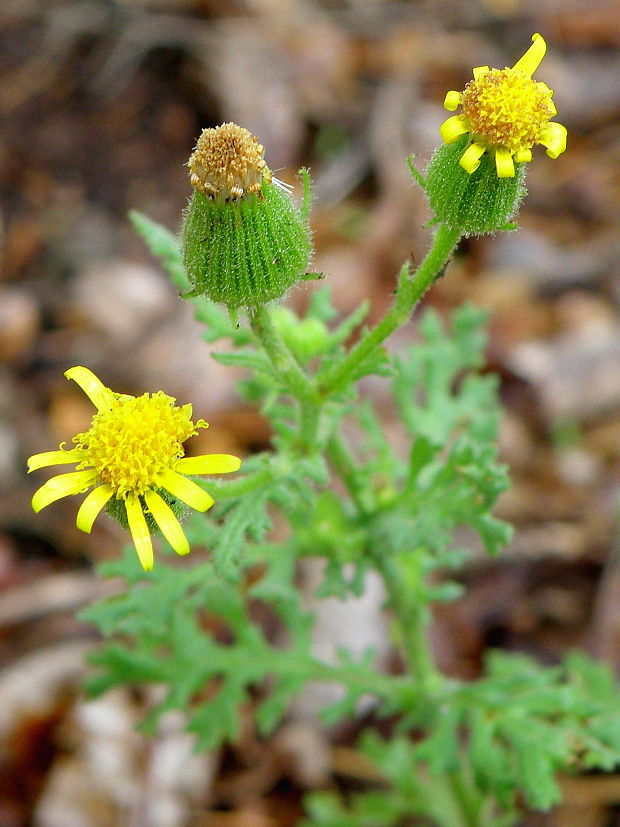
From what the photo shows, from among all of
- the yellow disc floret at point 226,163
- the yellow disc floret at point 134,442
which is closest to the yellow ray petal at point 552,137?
the yellow disc floret at point 226,163

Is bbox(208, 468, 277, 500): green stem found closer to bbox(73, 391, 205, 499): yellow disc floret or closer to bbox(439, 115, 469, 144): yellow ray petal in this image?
bbox(73, 391, 205, 499): yellow disc floret

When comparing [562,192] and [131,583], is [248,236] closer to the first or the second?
[131,583]

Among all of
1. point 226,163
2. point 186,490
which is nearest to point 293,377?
point 186,490

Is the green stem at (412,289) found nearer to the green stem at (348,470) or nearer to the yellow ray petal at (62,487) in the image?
the green stem at (348,470)

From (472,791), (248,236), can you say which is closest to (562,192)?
(472,791)

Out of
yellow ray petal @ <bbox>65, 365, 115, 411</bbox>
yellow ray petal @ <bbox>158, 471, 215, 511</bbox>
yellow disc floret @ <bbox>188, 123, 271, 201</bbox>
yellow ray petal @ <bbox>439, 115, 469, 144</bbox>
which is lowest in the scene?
yellow ray petal @ <bbox>158, 471, 215, 511</bbox>

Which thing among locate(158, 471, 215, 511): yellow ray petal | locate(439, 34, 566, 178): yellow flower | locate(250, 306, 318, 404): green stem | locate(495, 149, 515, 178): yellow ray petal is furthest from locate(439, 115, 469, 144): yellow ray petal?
locate(158, 471, 215, 511): yellow ray petal
